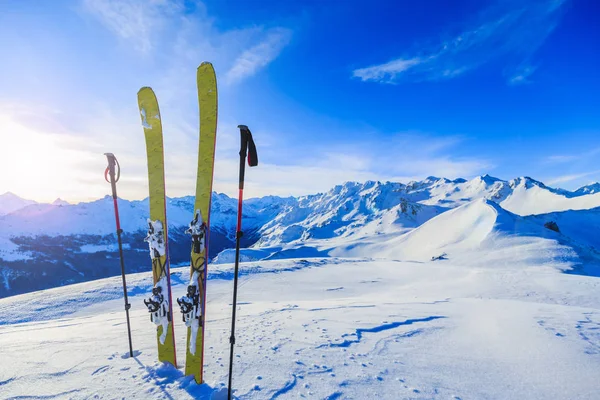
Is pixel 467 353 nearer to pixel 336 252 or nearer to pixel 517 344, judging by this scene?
pixel 517 344

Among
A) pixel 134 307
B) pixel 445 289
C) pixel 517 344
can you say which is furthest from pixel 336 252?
pixel 517 344

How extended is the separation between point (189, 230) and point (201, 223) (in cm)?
34

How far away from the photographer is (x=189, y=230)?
5992mm

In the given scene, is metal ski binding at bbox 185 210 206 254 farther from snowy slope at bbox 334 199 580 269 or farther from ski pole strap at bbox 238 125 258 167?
snowy slope at bbox 334 199 580 269

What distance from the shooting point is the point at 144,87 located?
696 cm

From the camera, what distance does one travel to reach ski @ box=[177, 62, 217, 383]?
5594 millimetres

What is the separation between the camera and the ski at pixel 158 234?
614 centimetres

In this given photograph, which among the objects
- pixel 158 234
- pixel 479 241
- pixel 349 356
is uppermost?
pixel 158 234

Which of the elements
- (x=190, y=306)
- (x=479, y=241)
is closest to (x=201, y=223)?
(x=190, y=306)

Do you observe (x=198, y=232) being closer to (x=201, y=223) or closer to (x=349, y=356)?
(x=201, y=223)

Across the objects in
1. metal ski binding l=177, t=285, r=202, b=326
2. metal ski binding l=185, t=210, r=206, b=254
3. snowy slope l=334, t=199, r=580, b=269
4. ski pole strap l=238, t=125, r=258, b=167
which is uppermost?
ski pole strap l=238, t=125, r=258, b=167

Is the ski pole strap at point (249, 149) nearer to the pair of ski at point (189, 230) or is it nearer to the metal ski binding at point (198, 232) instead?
the pair of ski at point (189, 230)

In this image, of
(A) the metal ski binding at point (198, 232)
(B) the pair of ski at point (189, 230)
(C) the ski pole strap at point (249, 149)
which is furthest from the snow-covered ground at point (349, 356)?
(C) the ski pole strap at point (249, 149)

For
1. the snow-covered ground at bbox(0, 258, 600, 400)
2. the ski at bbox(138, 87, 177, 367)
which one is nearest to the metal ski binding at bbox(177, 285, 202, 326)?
the ski at bbox(138, 87, 177, 367)
